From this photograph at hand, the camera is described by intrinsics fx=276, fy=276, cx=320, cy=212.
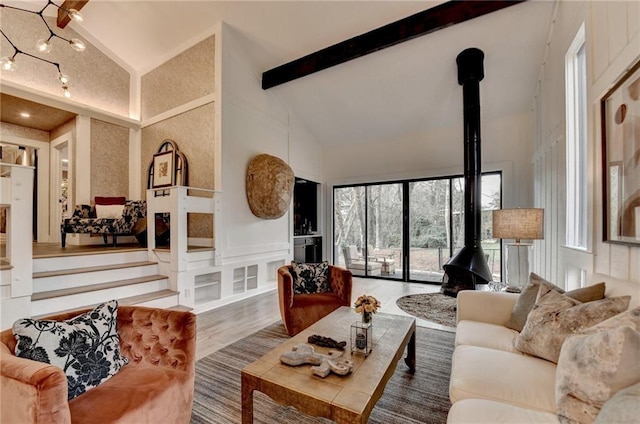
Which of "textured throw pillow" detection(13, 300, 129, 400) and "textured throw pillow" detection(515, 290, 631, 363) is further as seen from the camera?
"textured throw pillow" detection(515, 290, 631, 363)

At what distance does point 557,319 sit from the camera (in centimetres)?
157

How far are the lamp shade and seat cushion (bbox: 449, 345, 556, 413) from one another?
166 centimetres

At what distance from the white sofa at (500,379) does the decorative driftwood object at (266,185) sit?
3490mm

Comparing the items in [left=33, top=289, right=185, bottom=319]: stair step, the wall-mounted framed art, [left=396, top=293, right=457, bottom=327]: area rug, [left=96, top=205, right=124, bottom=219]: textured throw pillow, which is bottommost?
[left=396, top=293, right=457, bottom=327]: area rug

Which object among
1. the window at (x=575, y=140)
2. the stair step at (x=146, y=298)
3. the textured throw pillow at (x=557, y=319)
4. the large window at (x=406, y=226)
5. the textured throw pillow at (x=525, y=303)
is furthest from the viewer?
the large window at (x=406, y=226)

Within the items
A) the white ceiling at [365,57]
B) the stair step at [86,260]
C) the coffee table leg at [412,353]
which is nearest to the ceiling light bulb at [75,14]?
the white ceiling at [365,57]

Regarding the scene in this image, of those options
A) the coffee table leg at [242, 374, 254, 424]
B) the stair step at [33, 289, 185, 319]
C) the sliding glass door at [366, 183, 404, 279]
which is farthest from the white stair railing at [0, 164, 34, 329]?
the sliding glass door at [366, 183, 404, 279]

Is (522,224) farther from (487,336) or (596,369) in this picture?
(596,369)

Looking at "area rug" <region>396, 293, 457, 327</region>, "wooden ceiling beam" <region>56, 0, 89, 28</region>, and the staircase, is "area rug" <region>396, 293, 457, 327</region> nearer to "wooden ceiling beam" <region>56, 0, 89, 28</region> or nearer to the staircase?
the staircase

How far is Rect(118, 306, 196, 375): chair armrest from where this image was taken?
1484mm

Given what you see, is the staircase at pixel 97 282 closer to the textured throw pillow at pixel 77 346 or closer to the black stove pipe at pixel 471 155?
the textured throw pillow at pixel 77 346

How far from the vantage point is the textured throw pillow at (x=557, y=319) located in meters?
1.43

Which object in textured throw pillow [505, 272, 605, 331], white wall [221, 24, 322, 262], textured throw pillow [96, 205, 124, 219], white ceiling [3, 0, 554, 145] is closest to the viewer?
textured throw pillow [505, 272, 605, 331]

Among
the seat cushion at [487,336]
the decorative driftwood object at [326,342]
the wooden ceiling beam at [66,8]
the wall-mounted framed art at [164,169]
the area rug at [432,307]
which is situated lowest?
the area rug at [432,307]
